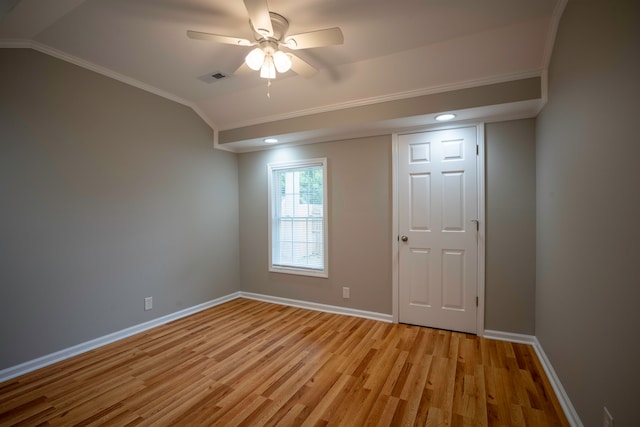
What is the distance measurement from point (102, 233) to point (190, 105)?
6.18ft

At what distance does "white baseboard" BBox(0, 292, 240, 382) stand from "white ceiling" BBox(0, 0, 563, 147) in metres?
2.63

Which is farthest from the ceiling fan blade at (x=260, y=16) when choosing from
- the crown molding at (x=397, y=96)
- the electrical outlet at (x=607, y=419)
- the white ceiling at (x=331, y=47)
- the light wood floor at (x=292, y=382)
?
the electrical outlet at (x=607, y=419)

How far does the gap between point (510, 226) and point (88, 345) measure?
14.1 feet

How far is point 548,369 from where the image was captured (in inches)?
88.5

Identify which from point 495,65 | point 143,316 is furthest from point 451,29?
point 143,316

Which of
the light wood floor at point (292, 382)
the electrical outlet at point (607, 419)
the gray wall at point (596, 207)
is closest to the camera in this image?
the gray wall at point (596, 207)

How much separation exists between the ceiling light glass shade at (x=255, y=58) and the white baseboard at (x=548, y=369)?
3021 millimetres

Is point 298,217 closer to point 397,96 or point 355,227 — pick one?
point 355,227

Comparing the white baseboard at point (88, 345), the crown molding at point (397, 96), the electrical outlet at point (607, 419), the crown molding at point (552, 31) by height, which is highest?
the crown molding at point (552, 31)

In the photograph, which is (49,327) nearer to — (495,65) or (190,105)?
(190,105)

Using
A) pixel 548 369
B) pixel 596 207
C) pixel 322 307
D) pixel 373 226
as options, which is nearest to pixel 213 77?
pixel 373 226

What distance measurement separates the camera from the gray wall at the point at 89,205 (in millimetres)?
2322

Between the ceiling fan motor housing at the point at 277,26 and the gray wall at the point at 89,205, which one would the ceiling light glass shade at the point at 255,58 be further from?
the gray wall at the point at 89,205

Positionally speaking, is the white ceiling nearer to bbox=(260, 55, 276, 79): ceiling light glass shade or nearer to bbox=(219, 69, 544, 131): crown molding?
bbox=(219, 69, 544, 131): crown molding
